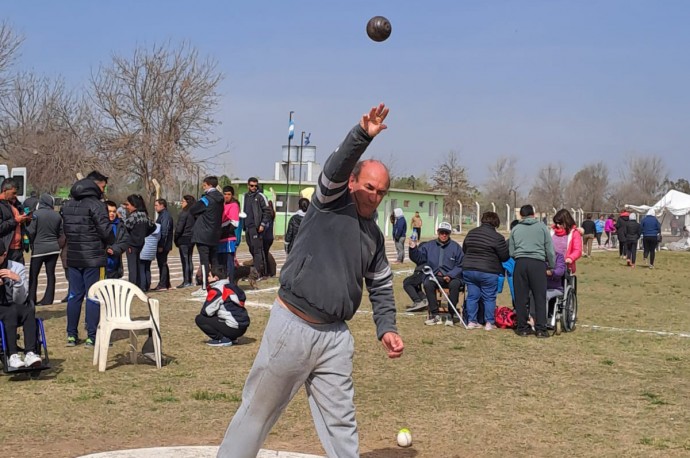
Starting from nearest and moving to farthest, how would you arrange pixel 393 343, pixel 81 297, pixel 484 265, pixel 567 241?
1. pixel 393 343
2. pixel 81 297
3. pixel 484 265
4. pixel 567 241

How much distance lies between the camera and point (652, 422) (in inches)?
285

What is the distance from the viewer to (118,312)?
9.29 meters

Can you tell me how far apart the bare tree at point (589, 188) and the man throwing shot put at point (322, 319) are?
9184 centimetres

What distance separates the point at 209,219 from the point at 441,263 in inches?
166

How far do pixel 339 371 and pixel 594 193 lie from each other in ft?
310

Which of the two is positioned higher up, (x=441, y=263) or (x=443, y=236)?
(x=443, y=236)

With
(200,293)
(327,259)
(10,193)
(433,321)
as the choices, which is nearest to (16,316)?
(10,193)

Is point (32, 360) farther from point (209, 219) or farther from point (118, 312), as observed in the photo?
point (209, 219)

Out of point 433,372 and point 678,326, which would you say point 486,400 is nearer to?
point 433,372

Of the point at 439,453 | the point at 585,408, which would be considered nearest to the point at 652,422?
the point at 585,408

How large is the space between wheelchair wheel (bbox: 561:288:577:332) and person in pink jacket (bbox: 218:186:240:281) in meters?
6.11

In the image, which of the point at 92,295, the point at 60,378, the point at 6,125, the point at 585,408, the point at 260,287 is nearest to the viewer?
the point at 585,408

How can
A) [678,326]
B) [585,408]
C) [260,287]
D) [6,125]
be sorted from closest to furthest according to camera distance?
[585,408] → [678,326] → [260,287] → [6,125]

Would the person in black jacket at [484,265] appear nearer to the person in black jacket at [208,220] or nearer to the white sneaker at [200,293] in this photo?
the person in black jacket at [208,220]
